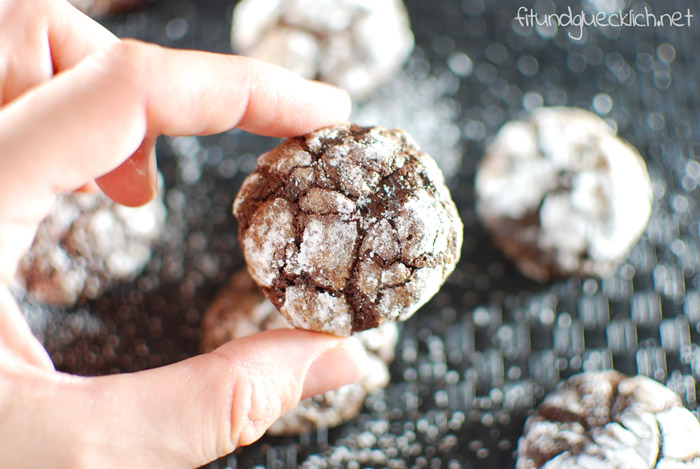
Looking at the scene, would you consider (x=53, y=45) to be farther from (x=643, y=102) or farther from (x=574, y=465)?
(x=643, y=102)

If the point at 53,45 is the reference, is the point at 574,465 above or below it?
below

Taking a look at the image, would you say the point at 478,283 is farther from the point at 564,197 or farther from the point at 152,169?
the point at 152,169

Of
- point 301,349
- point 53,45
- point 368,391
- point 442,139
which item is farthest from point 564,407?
point 53,45

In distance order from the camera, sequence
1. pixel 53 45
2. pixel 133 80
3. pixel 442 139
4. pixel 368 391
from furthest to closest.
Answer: pixel 442 139 → pixel 368 391 → pixel 53 45 → pixel 133 80

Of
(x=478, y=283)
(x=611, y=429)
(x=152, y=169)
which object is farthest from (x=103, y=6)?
(x=611, y=429)

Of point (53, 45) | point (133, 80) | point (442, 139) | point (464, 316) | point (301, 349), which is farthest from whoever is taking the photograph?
point (442, 139)
